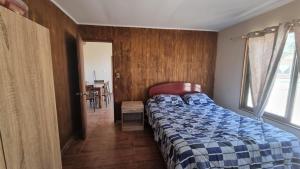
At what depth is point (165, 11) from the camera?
2.63 meters

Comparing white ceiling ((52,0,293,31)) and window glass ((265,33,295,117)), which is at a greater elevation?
white ceiling ((52,0,293,31))

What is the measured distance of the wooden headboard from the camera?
3801 millimetres

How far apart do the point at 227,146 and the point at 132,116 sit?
2458 millimetres

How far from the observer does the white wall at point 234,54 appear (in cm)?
229

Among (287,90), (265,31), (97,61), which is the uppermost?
(265,31)

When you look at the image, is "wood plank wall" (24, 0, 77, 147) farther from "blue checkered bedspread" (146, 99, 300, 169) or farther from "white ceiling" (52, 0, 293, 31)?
"blue checkered bedspread" (146, 99, 300, 169)

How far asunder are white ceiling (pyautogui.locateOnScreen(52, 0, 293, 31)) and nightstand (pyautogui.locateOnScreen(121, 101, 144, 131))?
72.3 inches

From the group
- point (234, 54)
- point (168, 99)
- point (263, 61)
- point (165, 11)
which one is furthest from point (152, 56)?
point (263, 61)

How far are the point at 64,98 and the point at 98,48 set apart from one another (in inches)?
197

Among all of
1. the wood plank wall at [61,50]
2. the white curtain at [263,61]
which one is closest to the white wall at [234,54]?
the white curtain at [263,61]

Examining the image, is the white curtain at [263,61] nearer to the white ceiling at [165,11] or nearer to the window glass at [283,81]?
the window glass at [283,81]

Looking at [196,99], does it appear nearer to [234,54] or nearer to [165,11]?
[234,54]

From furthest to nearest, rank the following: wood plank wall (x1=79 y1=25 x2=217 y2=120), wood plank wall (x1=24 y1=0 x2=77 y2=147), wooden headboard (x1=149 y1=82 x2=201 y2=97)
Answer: wooden headboard (x1=149 y1=82 x2=201 y2=97) → wood plank wall (x1=79 y1=25 x2=217 y2=120) → wood plank wall (x1=24 y1=0 x2=77 y2=147)

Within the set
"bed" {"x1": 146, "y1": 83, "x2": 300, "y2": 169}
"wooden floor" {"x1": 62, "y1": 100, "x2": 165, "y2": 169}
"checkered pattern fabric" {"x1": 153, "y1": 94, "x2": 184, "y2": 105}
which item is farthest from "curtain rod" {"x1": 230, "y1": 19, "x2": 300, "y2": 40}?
"wooden floor" {"x1": 62, "y1": 100, "x2": 165, "y2": 169}
